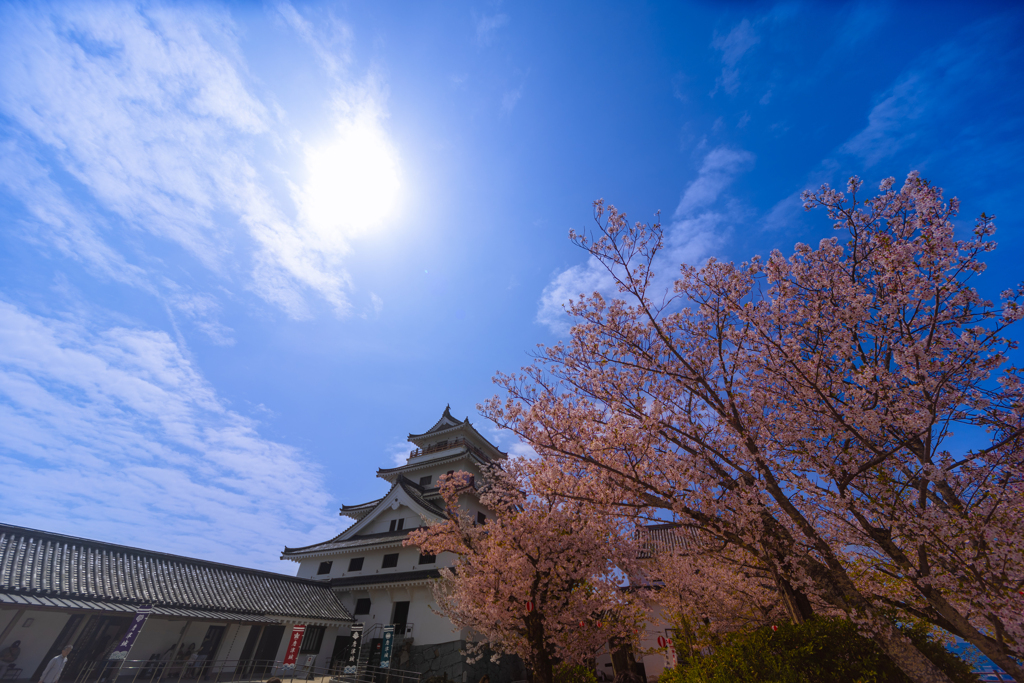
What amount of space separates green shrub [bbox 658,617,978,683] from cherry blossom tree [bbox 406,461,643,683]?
3.40 metres

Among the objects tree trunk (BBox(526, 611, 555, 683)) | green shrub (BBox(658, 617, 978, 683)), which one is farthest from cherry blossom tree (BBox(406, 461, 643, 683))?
green shrub (BBox(658, 617, 978, 683))

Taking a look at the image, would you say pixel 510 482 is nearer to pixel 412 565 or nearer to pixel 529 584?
pixel 529 584

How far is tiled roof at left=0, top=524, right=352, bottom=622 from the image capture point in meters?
13.9

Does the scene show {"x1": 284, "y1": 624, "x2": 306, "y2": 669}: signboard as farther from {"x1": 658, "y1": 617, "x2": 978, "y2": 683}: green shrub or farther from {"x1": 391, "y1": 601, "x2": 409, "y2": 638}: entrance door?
{"x1": 658, "y1": 617, "x2": 978, "y2": 683}: green shrub

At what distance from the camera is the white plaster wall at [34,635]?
13227mm

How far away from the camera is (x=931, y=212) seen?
21.8 ft

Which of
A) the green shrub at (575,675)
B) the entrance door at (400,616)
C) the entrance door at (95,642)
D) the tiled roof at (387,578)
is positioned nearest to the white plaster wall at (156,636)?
the entrance door at (95,642)

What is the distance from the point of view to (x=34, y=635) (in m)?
13.7

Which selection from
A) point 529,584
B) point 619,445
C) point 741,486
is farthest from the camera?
point 529,584

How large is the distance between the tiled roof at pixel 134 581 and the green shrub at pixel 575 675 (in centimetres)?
1491

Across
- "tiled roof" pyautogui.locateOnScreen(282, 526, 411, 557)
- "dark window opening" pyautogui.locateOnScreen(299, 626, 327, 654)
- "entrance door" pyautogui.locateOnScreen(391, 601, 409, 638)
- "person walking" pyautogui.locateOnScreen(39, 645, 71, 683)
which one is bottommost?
"person walking" pyautogui.locateOnScreen(39, 645, 71, 683)

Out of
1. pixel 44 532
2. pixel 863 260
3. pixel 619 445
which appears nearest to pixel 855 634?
pixel 619 445

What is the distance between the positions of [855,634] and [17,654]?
23.4 metres

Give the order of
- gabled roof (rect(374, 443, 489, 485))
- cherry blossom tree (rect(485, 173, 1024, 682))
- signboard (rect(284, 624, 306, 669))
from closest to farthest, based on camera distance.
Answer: cherry blossom tree (rect(485, 173, 1024, 682)), signboard (rect(284, 624, 306, 669)), gabled roof (rect(374, 443, 489, 485))
